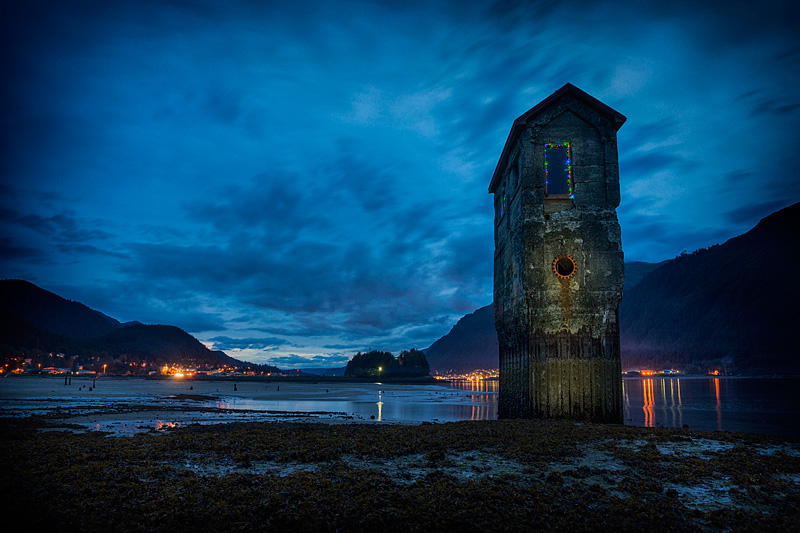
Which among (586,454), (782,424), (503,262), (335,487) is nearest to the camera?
(335,487)

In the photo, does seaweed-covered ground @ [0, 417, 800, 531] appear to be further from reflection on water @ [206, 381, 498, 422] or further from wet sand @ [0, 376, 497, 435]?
reflection on water @ [206, 381, 498, 422]

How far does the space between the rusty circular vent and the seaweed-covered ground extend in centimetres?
772

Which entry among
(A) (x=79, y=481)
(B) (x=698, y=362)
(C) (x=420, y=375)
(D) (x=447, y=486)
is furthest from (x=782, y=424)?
(B) (x=698, y=362)

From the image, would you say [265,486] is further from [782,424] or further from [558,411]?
[782,424]

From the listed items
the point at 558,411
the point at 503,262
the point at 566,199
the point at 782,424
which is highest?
the point at 566,199

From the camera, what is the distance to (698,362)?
654 feet

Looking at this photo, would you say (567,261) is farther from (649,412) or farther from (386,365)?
(386,365)

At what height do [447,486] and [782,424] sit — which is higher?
[447,486]

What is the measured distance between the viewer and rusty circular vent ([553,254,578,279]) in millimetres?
19094

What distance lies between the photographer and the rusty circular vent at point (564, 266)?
19094 mm

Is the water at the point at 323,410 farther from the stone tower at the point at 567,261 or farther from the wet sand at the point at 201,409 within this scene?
the stone tower at the point at 567,261

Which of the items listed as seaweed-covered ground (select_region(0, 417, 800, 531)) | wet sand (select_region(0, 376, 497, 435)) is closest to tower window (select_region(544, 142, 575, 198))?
seaweed-covered ground (select_region(0, 417, 800, 531))

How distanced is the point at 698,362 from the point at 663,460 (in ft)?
767

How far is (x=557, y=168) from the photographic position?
20172 mm
